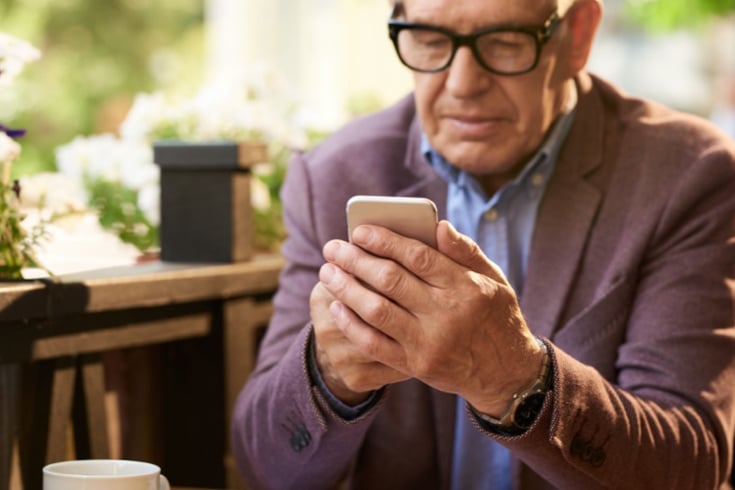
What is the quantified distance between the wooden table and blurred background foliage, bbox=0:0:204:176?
11048 mm

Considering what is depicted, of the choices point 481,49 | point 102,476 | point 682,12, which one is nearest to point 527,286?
point 481,49

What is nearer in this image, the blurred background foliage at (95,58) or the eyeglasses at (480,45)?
the eyeglasses at (480,45)

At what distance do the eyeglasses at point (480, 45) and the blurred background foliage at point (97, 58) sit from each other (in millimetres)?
11413

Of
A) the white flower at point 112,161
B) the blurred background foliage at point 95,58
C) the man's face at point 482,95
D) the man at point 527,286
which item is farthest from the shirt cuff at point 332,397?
the blurred background foliage at point 95,58

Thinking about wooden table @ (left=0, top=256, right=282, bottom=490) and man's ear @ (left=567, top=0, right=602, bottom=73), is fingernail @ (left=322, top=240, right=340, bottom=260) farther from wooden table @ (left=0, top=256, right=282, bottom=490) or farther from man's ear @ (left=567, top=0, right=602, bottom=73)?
man's ear @ (left=567, top=0, right=602, bottom=73)

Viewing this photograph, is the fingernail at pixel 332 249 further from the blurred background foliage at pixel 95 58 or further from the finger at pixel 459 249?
the blurred background foliage at pixel 95 58

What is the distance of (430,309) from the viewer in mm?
1389

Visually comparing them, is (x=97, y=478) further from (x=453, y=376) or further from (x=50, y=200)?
(x=50, y=200)

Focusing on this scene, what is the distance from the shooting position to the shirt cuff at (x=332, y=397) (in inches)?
64.7

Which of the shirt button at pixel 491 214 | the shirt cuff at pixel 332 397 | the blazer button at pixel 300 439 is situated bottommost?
the blazer button at pixel 300 439

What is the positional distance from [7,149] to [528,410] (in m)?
0.73

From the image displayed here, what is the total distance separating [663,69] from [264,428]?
10.1m

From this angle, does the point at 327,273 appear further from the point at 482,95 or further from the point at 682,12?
the point at 682,12

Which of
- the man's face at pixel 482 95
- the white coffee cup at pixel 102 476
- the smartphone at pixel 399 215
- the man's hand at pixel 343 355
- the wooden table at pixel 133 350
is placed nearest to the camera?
the white coffee cup at pixel 102 476
